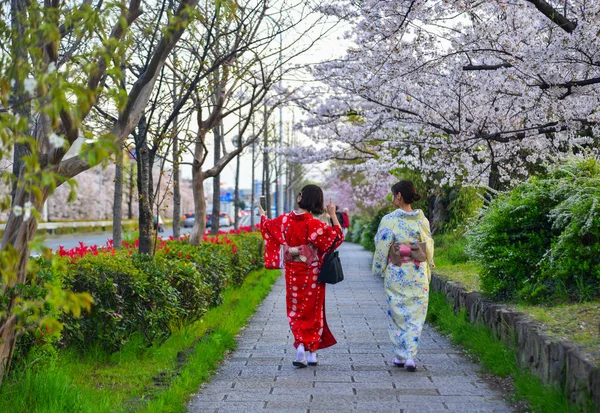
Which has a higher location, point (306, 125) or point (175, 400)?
point (306, 125)

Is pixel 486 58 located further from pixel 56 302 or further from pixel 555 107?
pixel 56 302

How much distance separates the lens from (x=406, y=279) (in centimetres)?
676

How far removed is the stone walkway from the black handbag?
77 cm

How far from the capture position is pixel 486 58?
9.46 m

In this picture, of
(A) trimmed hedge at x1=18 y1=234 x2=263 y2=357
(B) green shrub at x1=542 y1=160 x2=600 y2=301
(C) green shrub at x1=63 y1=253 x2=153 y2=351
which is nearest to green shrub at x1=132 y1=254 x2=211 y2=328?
(A) trimmed hedge at x1=18 y1=234 x2=263 y2=357

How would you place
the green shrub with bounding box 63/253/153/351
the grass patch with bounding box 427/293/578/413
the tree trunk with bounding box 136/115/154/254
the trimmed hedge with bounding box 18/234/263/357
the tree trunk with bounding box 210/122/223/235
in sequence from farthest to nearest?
the tree trunk with bounding box 210/122/223/235 < the tree trunk with bounding box 136/115/154/254 < the green shrub with bounding box 63/253/153/351 < the trimmed hedge with bounding box 18/234/263/357 < the grass patch with bounding box 427/293/578/413

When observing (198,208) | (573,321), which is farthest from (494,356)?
(198,208)

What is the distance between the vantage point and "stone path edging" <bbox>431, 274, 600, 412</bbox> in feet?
13.7

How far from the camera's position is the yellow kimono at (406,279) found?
22.0 feet

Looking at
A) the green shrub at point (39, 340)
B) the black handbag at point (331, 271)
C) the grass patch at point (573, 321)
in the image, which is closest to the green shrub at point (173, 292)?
the black handbag at point (331, 271)

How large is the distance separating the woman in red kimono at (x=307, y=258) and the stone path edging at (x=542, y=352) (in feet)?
5.09

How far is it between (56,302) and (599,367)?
114 inches

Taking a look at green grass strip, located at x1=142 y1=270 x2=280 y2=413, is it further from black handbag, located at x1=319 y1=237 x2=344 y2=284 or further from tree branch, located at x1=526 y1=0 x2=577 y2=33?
tree branch, located at x1=526 y1=0 x2=577 y2=33

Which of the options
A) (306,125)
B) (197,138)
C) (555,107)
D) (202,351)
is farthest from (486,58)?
(306,125)
